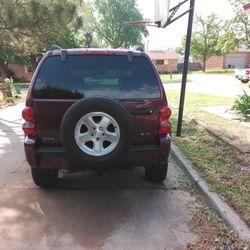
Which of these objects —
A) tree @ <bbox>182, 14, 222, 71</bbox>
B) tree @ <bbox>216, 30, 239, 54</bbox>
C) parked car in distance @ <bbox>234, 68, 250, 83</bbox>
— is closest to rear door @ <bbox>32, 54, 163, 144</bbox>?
parked car in distance @ <bbox>234, 68, 250, 83</bbox>

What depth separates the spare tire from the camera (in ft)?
12.2

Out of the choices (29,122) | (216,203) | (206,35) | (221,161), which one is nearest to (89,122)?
(29,122)

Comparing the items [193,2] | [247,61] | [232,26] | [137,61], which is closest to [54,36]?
[193,2]

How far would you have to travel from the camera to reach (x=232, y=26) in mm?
40844

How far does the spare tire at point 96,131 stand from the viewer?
371 cm

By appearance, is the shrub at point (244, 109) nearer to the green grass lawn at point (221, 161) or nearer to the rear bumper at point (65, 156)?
the green grass lawn at point (221, 161)

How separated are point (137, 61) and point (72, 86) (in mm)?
885

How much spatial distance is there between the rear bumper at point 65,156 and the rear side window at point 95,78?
1.95 feet

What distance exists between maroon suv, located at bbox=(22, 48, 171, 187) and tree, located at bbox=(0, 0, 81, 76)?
6.57 meters

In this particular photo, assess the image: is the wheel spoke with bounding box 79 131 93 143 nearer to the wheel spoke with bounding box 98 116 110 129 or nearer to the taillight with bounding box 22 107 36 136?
the wheel spoke with bounding box 98 116 110 129

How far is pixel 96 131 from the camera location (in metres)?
3.78

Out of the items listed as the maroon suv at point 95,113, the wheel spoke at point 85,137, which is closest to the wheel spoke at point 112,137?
the maroon suv at point 95,113

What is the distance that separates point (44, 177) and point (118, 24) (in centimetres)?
5832

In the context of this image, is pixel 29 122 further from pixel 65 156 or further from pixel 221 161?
pixel 221 161
